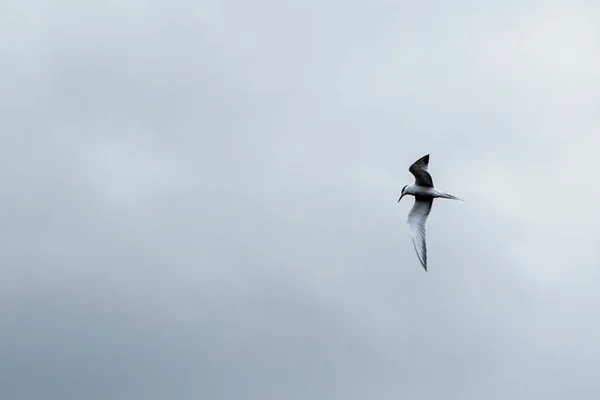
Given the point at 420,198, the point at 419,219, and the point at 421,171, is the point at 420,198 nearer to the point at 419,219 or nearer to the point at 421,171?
the point at 419,219

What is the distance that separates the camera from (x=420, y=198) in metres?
89.2

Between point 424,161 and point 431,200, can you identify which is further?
point 431,200

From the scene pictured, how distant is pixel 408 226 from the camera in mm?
88688

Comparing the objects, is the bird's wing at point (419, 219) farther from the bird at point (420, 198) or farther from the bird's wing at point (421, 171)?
the bird's wing at point (421, 171)

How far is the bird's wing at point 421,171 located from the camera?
272 feet

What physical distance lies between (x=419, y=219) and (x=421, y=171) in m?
6.49

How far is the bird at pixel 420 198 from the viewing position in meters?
83.9

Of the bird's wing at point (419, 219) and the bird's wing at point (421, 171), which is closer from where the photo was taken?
the bird's wing at point (421, 171)

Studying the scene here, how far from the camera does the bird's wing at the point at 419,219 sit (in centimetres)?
8750

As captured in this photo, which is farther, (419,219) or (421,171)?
(419,219)

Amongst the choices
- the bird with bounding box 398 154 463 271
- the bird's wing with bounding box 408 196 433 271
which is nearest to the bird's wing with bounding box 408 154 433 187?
the bird with bounding box 398 154 463 271

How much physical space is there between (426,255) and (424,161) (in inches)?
325

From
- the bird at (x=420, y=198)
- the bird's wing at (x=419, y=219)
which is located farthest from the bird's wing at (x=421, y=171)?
the bird's wing at (x=419, y=219)

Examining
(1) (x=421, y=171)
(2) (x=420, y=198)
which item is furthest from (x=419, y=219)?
(1) (x=421, y=171)
